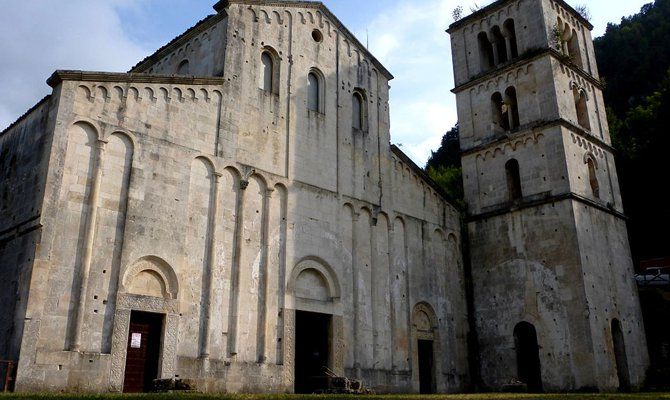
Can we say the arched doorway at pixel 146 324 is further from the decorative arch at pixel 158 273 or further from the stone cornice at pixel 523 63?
the stone cornice at pixel 523 63

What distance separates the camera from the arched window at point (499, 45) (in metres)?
28.1

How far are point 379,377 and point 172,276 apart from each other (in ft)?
28.3

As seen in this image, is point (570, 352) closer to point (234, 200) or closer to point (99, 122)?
point (234, 200)

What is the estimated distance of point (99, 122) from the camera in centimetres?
1642

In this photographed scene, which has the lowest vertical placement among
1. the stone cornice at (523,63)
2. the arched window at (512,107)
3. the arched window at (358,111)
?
the arched window at (358,111)

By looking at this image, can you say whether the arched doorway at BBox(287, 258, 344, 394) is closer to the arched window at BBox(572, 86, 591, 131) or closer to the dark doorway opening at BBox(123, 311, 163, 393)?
the dark doorway opening at BBox(123, 311, 163, 393)

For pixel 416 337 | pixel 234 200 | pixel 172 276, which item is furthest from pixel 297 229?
pixel 416 337

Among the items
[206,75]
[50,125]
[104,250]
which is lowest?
[104,250]

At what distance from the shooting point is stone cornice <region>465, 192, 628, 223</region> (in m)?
23.4

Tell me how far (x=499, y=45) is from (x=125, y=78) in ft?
60.1

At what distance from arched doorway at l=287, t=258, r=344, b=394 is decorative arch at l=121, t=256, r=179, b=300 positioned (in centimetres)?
417

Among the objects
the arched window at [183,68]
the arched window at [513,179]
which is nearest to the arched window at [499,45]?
the arched window at [513,179]

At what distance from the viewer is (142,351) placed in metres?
16.2

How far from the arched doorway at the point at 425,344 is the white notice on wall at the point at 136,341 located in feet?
35.7
